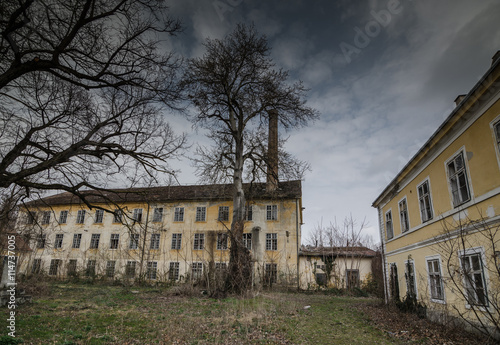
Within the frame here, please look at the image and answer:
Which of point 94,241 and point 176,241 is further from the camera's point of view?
point 94,241

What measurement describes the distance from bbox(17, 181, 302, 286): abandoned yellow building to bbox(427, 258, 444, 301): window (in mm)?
15150

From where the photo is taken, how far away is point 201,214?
2944 cm

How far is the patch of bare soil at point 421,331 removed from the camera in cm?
733

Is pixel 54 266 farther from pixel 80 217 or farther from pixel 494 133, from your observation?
pixel 494 133

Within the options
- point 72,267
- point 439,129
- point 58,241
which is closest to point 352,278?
point 439,129

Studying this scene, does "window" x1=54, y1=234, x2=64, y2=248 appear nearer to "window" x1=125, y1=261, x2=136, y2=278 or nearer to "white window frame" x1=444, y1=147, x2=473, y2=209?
"window" x1=125, y1=261, x2=136, y2=278

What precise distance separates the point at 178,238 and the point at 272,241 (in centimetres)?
930

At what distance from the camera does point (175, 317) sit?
943 centimetres

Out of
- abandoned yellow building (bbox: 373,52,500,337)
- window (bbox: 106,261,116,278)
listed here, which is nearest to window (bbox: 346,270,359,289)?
abandoned yellow building (bbox: 373,52,500,337)

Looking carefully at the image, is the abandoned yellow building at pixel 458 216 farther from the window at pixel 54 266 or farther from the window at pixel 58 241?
the window at pixel 58 241

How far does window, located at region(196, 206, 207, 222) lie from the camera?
29286mm

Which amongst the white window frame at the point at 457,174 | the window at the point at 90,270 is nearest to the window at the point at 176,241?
the window at the point at 90,270

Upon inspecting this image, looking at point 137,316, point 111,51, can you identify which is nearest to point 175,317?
point 137,316

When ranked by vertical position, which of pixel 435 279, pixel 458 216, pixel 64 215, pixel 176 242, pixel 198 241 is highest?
pixel 64 215
